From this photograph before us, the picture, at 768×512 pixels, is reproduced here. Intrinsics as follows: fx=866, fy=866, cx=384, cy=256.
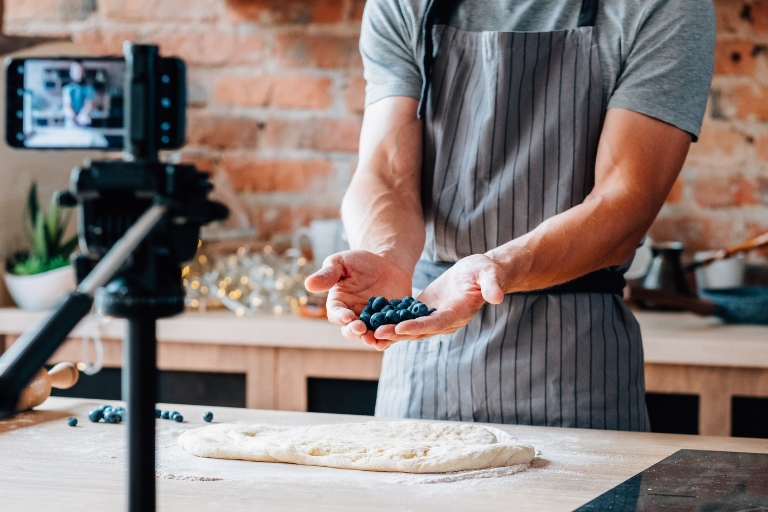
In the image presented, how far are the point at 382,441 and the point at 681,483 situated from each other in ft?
1.15

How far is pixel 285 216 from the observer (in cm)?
245

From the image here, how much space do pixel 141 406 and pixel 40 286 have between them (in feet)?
5.77

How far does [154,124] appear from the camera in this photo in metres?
0.55

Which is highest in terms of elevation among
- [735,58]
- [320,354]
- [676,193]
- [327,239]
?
[735,58]

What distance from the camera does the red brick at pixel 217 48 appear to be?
2.44 meters

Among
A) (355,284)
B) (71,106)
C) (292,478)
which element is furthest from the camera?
(355,284)

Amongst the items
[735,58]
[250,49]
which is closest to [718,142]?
[735,58]

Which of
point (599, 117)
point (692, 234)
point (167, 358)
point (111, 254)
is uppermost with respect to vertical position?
point (599, 117)

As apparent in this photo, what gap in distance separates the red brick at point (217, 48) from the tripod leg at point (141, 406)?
79.2 inches

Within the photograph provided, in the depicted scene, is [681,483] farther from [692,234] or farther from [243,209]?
[243,209]

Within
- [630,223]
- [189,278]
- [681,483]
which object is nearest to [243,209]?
[189,278]

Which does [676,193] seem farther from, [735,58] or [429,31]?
[429,31]

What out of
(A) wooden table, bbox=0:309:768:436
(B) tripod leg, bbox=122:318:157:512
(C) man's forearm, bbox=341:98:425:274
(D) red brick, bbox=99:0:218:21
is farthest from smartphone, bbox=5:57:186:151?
(D) red brick, bbox=99:0:218:21

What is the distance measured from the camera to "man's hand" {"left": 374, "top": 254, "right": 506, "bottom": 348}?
39.1 inches
